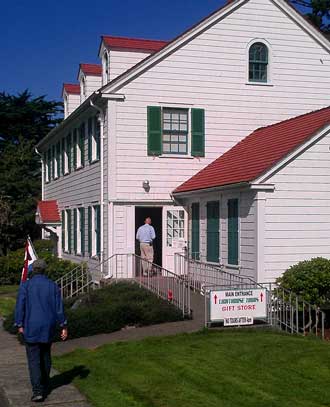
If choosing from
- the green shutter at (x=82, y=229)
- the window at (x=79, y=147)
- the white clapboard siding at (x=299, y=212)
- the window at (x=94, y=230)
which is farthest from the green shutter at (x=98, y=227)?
the white clapboard siding at (x=299, y=212)

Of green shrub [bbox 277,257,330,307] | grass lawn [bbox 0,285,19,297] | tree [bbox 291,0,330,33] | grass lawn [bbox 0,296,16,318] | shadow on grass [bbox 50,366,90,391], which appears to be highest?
tree [bbox 291,0,330,33]

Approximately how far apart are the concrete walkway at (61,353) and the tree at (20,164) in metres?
19.6

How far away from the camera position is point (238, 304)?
44.2ft

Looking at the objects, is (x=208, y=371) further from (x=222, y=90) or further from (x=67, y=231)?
(x=67, y=231)

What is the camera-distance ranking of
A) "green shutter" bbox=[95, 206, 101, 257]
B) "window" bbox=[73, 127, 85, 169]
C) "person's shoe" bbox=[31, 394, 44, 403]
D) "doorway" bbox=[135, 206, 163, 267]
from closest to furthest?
"person's shoe" bbox=[31, 394, 44, 403] → "green shutter" bbox=[95, 206, 101, 257] → "doorway" bbox=[135, 206, 163, 267] → "window" bbox=[73, 127, 85, 169]

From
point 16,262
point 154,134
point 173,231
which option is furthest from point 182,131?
point 16,262

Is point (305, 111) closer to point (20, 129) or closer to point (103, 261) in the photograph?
point (103, 261)

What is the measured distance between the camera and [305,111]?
21.9 m

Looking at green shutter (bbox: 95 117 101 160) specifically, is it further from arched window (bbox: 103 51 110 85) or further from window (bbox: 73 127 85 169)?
window (bbox: 73 127 85 169)

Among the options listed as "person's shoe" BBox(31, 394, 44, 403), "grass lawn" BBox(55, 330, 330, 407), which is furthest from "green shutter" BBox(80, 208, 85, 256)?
"person's shoe" BBox(31, 394, 44, 403)

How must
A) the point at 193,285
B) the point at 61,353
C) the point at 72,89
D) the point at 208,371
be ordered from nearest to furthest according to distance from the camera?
the point at 208,371 < the point at 61,353 < the point at 193,285 < the point at 72,89

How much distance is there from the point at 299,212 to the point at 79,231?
1080cm

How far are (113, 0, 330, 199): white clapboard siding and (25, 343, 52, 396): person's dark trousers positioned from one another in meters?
11.6

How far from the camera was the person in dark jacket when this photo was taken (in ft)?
26.7
